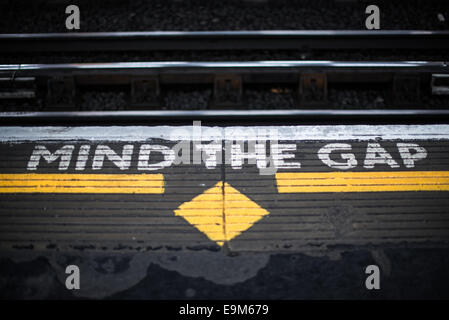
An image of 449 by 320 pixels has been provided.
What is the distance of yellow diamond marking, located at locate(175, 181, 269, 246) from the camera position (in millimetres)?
2518

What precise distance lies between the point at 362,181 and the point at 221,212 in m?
1.22

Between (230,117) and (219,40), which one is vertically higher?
(219,40)

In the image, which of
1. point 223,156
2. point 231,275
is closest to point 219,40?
point 223,156

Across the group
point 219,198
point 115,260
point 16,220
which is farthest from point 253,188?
point 16,220

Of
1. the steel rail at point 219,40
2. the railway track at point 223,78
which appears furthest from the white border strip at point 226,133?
the steel rail at point 219,40

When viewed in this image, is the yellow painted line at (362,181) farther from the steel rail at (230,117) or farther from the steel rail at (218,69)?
the steel rail at (218,69)

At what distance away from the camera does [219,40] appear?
11.9ft

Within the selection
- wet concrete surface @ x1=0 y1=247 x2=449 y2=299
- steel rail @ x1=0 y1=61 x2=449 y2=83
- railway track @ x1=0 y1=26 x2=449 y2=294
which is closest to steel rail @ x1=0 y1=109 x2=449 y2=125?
railway track @ x1=0 y1=26 x2=449 y2=294

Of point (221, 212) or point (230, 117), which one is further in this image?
point (230, 117)

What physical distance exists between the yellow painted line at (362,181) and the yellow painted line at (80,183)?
1.10 m

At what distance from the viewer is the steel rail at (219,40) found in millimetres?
3574

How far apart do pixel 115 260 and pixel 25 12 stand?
10.9 ft

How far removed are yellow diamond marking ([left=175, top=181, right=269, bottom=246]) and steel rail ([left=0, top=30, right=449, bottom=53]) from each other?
1793 mm

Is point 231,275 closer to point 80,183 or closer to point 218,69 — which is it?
point 80,183
